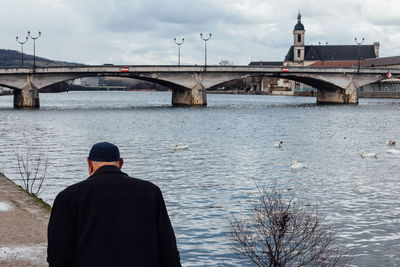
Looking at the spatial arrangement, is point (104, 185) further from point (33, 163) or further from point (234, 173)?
point (33, 163)

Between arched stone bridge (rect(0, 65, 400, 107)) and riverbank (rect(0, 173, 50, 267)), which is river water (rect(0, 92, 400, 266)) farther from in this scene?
arched stone bridge (rect(0, 65, 400, 107))

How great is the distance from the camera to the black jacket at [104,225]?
4578 millimetres

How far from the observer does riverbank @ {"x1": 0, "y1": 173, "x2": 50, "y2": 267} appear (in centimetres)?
871

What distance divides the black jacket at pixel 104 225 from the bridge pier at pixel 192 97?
80.3 m

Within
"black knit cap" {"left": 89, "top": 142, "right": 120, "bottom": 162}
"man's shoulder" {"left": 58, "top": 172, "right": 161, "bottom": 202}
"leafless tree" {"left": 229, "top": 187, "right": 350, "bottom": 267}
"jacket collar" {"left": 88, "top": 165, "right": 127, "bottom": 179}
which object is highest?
"black knit cap" {"left": 89, "top": 142, "right": 120, "bottom": 162}

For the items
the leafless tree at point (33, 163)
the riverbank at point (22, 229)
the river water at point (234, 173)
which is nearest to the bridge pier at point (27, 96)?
the river water at point (234, 173)

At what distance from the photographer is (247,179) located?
67.9 ft

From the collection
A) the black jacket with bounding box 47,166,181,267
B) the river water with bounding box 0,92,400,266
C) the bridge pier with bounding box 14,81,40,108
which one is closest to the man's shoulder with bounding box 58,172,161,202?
the black jacket with bounding box 47,166,181,267

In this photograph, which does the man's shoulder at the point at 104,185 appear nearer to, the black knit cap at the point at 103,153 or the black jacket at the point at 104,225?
the black jacket at the point at 104,225

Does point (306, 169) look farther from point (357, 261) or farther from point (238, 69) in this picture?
point (238, 69)

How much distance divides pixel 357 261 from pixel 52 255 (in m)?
7.67

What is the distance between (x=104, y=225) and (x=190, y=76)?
7928cm

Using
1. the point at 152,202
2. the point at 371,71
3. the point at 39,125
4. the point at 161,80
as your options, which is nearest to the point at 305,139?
the point at 39,125

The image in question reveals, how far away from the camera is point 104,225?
458cm
